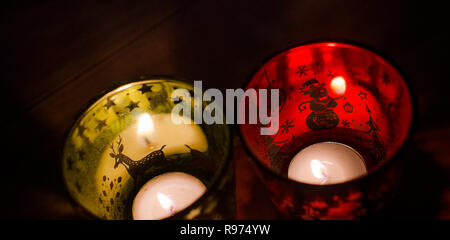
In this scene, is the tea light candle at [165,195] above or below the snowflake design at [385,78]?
below

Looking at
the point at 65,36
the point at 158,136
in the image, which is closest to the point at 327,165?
the point at 158,136

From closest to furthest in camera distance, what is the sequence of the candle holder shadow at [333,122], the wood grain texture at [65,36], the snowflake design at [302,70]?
the candle holder shadow at [333,122] → the snowflake design at [302,70] → the wood grain texture at [65,36]

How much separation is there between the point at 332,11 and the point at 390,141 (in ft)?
0.82

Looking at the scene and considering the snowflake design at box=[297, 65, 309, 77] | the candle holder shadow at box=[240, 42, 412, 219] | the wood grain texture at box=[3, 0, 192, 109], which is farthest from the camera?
the wood grain texture at box=[3, 0, 192, 109]

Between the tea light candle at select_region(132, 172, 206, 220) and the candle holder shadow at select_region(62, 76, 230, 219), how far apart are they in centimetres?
1

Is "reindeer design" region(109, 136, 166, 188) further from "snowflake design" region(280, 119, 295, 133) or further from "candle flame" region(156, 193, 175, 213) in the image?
"snowflake design" region(280, 119, 295, 133)

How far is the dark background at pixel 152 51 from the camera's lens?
52 centimetres

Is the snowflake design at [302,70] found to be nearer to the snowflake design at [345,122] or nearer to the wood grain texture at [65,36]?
the snowflake design at [345,122]

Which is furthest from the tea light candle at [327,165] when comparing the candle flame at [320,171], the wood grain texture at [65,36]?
the wood grain texture at [65,36]

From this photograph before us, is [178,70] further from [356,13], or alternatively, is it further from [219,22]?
[356,13]

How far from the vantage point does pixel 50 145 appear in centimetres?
56

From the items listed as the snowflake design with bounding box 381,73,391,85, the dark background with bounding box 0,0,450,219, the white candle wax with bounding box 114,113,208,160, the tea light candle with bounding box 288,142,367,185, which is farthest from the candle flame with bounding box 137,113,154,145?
the snowflake design with bounding box 381,73,391,85

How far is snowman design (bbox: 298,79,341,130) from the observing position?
0.51 m
